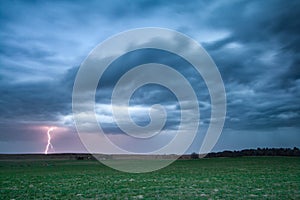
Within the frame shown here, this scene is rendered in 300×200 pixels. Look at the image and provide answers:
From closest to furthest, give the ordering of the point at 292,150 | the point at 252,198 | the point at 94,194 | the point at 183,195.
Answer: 1. the point at 252,198
2. the point at 183,195
3. the point at 94,194
4. the point at 292,150

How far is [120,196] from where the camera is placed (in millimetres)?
21234

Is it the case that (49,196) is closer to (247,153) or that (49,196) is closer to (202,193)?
(202,193)

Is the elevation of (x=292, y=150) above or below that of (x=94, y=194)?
above

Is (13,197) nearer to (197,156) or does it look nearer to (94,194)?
(94,194)

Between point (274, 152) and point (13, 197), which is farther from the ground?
point (274, 152)

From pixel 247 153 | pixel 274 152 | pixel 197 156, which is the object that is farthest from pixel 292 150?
pixel 197 156

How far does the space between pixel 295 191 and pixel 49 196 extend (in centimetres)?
1726

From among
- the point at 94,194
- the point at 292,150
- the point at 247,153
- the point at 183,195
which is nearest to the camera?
the point at 183,195

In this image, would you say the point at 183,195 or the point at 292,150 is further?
the point at 292,150

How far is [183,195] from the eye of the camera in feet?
68.5

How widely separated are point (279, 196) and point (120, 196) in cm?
1032

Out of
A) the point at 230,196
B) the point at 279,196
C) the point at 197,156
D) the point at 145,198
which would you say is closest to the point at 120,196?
the point at 145,198

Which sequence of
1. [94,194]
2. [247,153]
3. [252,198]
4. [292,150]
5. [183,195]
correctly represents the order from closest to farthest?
[252,198] < [183,195] < [94,194] < [292,150] < [247,153]

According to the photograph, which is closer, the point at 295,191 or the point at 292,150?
the point at 295,191
